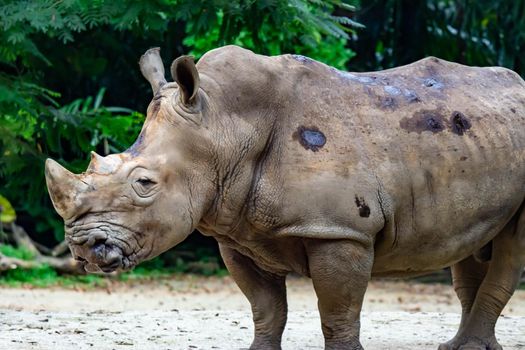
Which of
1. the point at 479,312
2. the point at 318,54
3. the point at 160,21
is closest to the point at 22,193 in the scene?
the point at 318,54

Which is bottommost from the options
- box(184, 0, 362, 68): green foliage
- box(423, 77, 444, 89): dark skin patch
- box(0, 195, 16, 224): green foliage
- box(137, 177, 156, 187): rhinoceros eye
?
box(137, 177, 156, 187): rhinoceros eye

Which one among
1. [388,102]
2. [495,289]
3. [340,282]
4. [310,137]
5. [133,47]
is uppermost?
[133,47]

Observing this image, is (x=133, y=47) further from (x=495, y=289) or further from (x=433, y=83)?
(x=495, y=289)

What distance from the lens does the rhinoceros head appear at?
17.4 ft

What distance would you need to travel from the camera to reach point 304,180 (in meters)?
5.75

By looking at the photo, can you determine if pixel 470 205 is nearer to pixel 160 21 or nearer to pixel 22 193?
pixel 160 21

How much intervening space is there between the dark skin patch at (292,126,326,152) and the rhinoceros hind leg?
153 centimetres

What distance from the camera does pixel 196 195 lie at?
5637mm

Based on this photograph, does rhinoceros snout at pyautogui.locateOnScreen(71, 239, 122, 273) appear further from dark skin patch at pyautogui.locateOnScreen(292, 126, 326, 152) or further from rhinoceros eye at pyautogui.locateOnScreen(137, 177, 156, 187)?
dark skin patch at pyautogui.locateOnScreen(292, 126, 326, 152)

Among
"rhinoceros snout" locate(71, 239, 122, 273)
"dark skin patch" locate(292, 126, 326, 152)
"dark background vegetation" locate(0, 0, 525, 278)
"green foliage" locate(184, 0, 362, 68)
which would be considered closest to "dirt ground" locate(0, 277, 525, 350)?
"dark background vegetation" locate(0, 0, 525, 278)

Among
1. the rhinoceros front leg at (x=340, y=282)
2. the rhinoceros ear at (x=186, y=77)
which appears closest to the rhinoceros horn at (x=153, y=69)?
the rhinoceros ear at (x=186, y=77)

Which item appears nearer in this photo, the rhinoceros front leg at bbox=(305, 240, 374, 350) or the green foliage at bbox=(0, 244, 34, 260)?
the rhinoceros front leg at bbox=(305, 240, 374, 350)

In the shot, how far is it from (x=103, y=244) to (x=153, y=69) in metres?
1.29

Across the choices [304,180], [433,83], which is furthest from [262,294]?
[433,83]
